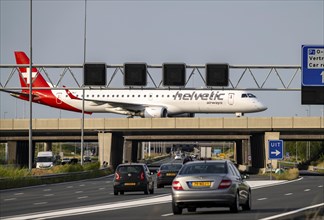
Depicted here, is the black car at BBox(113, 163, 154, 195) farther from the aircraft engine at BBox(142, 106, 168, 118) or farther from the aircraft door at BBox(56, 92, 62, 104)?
the aircraft door at BBox(56, 92, 62, 104)

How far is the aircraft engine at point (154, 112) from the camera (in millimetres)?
91500

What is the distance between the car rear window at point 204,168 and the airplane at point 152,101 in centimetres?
6241

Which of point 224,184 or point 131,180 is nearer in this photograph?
point 224,184

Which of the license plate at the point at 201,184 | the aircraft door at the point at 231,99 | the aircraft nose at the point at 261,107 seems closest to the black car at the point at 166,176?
the license plate at the point at 201,184

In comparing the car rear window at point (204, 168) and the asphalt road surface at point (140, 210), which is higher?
the car rear window at point (204, 168)

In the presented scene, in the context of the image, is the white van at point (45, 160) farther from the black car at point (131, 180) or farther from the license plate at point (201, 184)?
the license plate at point (201, 184)

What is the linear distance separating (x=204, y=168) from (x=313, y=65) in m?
10.2

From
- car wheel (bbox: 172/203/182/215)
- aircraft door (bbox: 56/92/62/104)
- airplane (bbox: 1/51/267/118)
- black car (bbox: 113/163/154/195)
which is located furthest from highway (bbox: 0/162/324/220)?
aircraft door (bbox: 56/92/62/104)

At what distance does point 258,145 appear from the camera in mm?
92000

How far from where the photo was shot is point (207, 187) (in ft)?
76.2

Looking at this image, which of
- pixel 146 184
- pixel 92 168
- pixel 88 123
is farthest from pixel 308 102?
pixel 88 123

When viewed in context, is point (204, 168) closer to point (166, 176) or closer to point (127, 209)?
point (127, 209)

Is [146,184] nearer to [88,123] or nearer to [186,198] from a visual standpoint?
[186,198]

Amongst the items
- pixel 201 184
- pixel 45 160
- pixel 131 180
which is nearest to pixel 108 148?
pixel 45 160
